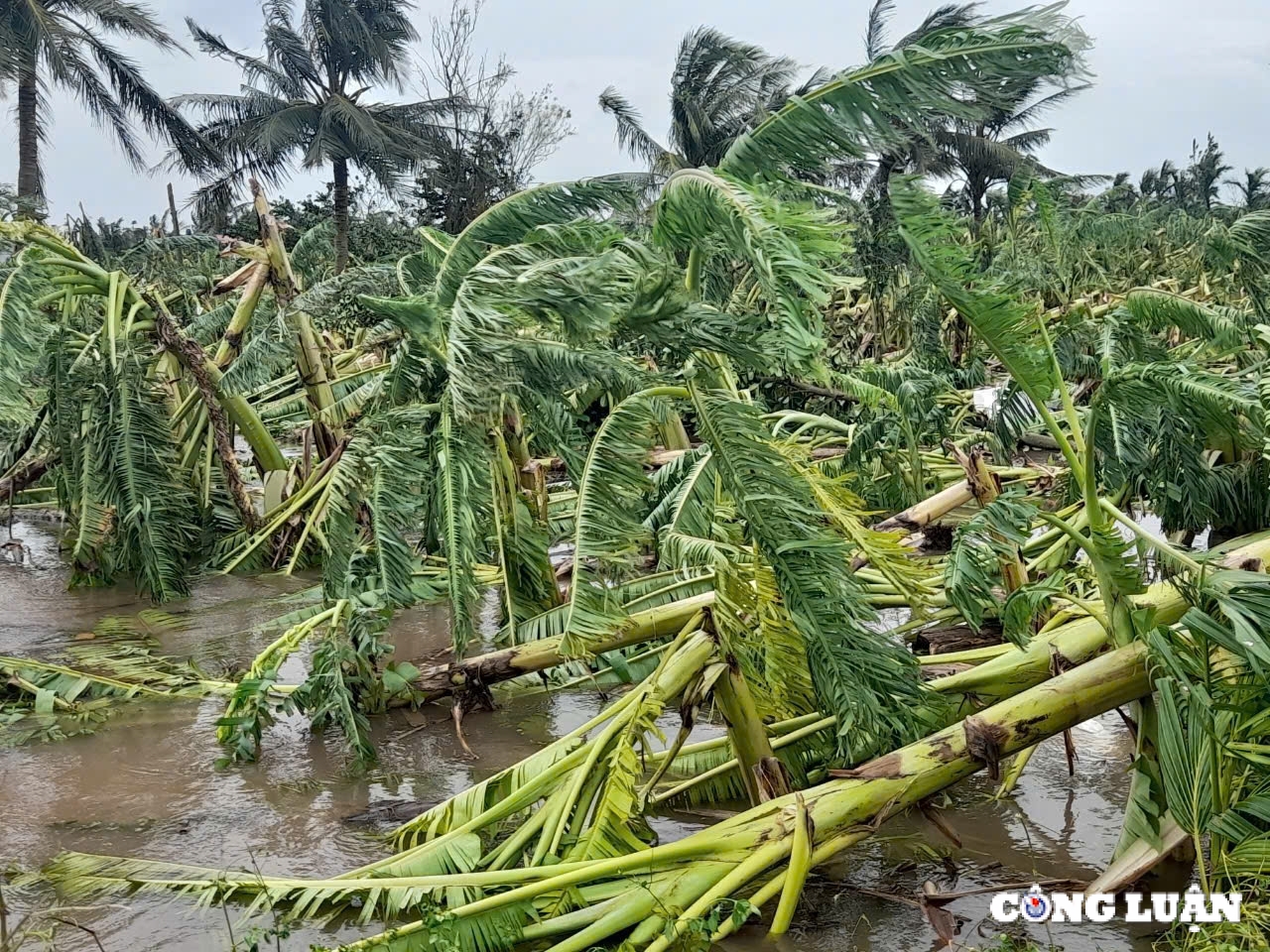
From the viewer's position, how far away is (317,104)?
92.3 feet

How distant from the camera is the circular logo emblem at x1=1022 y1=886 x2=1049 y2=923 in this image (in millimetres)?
2781

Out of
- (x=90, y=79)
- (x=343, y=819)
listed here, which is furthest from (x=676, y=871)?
(x=90, y=79)

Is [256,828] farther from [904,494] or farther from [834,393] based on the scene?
[834,393]

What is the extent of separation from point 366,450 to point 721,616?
1.72m

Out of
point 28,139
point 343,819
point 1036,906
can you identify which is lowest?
point 1036,906

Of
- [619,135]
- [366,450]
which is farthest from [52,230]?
[619,135]

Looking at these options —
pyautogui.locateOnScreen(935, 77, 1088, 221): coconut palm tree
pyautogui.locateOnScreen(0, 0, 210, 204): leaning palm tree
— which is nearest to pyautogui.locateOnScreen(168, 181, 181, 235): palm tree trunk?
pyautogui.locateOnScreen(0, 0, 210, 204): leaning palm tree

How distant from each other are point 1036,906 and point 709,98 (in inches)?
908

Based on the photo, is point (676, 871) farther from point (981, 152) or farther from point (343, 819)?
point (981, 152)

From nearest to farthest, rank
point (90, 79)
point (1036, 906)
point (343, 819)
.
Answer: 1. point (1036, 906)
2. point (343, 819)
3. point (90, 79)

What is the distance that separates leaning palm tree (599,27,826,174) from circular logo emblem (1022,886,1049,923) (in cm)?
2032

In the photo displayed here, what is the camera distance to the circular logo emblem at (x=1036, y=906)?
2.78m

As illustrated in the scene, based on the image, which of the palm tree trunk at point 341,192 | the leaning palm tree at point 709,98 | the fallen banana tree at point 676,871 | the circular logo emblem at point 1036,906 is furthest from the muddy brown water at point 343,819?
the palm tree trunk at point 341,192

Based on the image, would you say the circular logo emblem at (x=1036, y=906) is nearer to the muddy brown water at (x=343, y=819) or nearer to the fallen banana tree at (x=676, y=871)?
the muddy brown water at (x=343, y=819)
